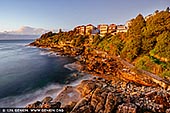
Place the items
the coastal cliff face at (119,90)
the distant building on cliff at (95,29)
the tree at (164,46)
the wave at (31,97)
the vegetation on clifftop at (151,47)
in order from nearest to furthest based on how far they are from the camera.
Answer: the coastal cliff face at (119,90)
the wave at (31,97)
the vegetation on clifftop at (151,47)
the tree at (164,46)
the distant building on cliff at (95,29)

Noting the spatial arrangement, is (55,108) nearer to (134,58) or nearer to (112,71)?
(112,71)

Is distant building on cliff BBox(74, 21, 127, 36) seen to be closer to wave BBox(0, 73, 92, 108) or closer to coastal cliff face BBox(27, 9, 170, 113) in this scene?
coastal cliff face BBox(27, 9, 170, 113)

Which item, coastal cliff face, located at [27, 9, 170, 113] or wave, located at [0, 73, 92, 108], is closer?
coastal cliff face, located at [27, 9, 170, 113]

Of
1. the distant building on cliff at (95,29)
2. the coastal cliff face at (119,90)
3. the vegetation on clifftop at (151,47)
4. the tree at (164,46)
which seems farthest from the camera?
the distant building on cliff at (95,29)

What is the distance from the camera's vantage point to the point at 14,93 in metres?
19.7

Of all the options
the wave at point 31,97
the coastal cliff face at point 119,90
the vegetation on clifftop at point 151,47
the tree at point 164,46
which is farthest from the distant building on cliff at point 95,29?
the wave at point 31,97

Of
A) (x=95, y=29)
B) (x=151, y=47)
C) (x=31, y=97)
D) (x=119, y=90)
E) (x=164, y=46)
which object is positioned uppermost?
(x=95, y=29)

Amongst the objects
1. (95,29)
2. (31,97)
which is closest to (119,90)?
(31,97)

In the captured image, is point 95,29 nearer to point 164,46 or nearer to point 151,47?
point 151,47

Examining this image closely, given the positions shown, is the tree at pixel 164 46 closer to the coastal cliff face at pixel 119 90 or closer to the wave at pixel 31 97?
the coastal cliff face at pixel 119 90

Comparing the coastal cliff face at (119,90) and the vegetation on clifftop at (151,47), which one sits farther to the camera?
the vegetation on clifftop at (151,47)

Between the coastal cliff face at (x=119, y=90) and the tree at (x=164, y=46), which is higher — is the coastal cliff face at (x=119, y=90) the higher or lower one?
the lower one

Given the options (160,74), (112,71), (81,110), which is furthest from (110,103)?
(112,71)

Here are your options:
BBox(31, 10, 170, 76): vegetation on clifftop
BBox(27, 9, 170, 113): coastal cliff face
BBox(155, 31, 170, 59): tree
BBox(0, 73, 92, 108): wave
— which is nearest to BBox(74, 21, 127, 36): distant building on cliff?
BBox(27, 9, 170, 113): coastal cliff face
